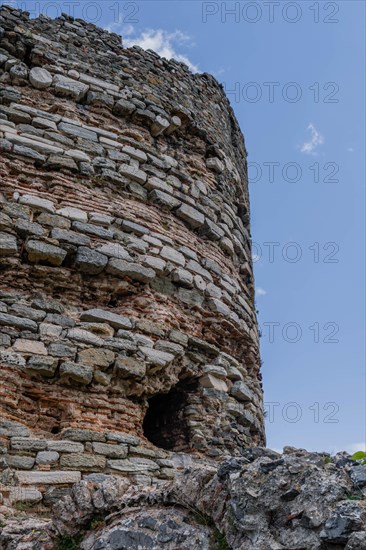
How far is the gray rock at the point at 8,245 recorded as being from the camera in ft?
18.0

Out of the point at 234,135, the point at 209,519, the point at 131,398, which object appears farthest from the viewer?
the point at 234,135

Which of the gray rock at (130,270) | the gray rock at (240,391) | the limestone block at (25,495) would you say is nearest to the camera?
the limestone block at (25,495)

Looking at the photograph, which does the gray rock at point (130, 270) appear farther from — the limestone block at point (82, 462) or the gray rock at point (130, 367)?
the limestone block at point (82, 462)

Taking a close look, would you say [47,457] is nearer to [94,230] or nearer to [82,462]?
[82,462]

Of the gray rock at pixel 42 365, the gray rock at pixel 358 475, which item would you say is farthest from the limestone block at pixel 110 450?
the gray rock at pixel 358 475

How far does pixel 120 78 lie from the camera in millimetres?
7125

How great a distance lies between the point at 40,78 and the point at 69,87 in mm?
295

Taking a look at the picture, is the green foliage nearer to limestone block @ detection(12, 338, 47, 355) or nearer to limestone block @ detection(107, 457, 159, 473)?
limestone block @ detection(107, 457, 159, 473)

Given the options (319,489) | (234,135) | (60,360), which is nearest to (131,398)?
(60,360)

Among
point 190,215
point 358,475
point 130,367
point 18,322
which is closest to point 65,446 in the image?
point 130,367

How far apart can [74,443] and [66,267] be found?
1.57 m

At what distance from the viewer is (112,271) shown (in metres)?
5.83

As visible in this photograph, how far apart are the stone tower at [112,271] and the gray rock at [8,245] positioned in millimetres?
12

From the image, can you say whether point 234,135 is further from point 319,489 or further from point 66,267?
point 319,489
